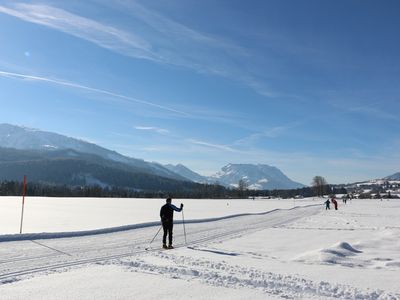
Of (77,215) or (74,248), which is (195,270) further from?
(77,215)

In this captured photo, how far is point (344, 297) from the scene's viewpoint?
826 cm

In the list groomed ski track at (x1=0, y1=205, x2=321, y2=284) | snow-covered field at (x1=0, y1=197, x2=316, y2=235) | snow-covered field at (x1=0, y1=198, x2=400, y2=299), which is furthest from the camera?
snow-covered field at (x1=0, y1=197, x2=316, y2=235)

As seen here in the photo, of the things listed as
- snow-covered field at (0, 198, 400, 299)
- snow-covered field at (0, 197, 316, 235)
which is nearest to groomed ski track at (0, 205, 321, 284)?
snow-covered field at (0, 198, 400, 299)

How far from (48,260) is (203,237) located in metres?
8.53

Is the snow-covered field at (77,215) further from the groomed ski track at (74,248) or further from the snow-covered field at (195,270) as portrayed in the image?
the snow-covered field at (195,270)

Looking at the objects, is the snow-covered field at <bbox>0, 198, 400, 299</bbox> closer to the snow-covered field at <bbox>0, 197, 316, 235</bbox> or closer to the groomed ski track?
the groomed ski track

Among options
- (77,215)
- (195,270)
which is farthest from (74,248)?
(77,215)

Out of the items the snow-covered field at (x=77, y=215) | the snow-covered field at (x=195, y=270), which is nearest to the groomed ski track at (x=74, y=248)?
the snow-covered field at (x=195, y=270)

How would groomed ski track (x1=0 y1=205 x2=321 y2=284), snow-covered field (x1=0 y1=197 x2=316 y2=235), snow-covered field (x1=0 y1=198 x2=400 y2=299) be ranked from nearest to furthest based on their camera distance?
snow-covered field (x1=0 y1=198 x2=400 y2=299) → groomed ski track (x1=0 y1=205 x2=321 y2=284) → snow-covered field (x1=0 y1=197 x2=316 y2=235)

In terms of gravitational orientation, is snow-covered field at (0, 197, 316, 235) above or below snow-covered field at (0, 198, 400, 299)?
above

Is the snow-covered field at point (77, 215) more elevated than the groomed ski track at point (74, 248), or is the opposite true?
the snow-covered field at point (77, 215)

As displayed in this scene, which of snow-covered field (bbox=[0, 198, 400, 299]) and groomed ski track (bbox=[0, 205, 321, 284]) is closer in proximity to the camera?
snow-covered field (bbox=[0, 198, 400, 299])

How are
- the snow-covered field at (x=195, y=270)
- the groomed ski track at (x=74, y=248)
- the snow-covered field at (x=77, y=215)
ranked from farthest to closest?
the snow-covered field at (x=77, y=215)
the groomed ski track at (x=74, y=248)
the snow-covered field at (x=195, y=270)

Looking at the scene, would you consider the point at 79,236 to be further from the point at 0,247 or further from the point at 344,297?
the point at 344,297
